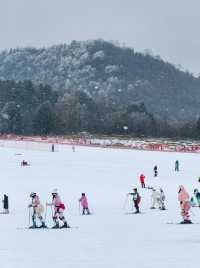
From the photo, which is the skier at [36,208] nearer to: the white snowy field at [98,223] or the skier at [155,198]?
the white snowy field at [98,223]

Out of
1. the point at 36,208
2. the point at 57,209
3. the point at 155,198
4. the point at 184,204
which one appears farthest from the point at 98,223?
the point at 155,198

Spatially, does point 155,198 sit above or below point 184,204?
below

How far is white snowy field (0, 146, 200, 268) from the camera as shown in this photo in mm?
14195

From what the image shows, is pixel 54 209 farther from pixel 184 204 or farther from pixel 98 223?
pixel 184 204

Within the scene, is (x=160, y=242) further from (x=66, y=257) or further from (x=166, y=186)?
(x=166, y=186)

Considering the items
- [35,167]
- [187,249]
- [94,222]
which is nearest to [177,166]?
[35,167]

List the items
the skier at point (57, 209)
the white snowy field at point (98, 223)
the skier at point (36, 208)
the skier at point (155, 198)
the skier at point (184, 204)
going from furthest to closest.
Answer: the skier at point (155, 198) < the skier at point (184, 204) < the skier at point (36, 208) < the skier at point (57, 209) < the white snowy field at point (98, 223)

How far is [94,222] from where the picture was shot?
21.8 metres

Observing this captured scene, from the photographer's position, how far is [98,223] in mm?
21500

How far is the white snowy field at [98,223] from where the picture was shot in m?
14.2

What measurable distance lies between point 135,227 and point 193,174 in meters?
24.8

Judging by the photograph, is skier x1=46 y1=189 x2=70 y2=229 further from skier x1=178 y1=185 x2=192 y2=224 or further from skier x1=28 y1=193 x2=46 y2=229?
skier x1=178 y1=185 x2=192 y2=224

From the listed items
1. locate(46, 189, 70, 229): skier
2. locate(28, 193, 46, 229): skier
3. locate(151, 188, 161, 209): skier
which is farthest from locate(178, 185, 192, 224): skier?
locate(151, 188, 161, 209): skier

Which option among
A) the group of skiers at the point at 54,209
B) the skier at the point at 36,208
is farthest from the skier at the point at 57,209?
the skier at the point at 36,208
